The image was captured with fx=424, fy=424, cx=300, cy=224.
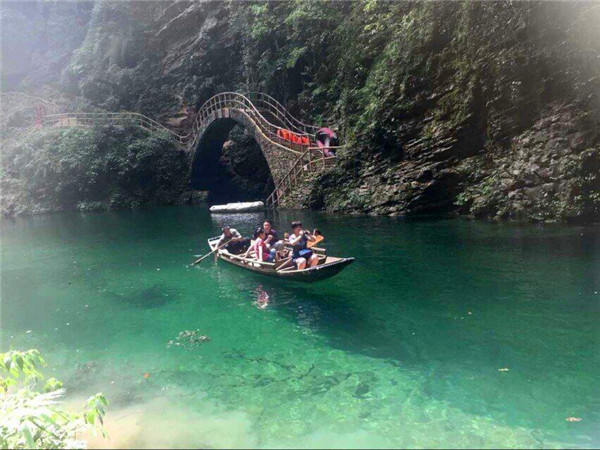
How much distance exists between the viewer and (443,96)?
20.5 metres

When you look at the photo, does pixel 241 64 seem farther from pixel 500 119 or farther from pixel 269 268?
pixel 269 268

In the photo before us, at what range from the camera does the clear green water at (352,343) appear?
5.52 meters

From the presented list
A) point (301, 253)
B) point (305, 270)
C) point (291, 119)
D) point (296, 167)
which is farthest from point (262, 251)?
point (291, 119)

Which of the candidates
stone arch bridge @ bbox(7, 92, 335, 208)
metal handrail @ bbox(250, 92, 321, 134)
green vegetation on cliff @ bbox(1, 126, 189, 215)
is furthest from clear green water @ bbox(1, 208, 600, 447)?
green vegetation on cliff @ bbox(1, 126, 189, 215)

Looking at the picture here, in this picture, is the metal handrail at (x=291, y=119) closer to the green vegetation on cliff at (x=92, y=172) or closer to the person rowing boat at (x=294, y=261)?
the green vegetation on cliff at (x=92, y=172)

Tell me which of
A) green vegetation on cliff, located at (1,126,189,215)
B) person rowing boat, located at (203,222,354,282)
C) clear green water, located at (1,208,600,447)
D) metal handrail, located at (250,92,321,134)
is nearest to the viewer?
clear green water, located at (1,208,600,447)

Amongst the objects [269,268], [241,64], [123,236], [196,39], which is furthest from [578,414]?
[196,39]

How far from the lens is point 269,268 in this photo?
460 inches

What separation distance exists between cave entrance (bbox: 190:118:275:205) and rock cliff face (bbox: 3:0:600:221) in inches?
193

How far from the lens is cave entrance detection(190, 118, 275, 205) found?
127ft

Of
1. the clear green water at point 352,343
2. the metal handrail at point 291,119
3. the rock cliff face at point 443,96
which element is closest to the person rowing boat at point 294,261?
the clear green water at point 352,343

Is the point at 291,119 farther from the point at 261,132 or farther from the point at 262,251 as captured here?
the point at 262,251

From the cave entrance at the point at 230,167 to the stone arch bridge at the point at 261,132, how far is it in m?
0.15

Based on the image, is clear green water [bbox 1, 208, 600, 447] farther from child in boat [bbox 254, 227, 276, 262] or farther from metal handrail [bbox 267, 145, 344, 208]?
metal handrail [bbox 267, 145, 344, 208]
